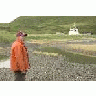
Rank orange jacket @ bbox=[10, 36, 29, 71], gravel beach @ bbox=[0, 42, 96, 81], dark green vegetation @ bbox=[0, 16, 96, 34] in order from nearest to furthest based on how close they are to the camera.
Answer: orange jacket @ bbox=[10, 36, 29, 71] → gravel beach @ bbox=[0, 42, 96, 81] → dark green vegetation @ bbox=[0, 16, 96, 34]

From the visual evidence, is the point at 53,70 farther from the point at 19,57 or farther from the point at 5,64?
the point at 5,64

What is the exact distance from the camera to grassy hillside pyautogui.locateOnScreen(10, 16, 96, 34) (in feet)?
13.5

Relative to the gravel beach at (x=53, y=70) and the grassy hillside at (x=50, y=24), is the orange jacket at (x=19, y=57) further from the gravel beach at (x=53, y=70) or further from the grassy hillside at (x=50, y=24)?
the grassy hillside at (x=50, y=24)

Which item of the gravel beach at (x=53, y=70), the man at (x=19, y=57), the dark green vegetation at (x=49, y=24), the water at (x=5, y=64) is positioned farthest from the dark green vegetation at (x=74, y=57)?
the water at (x=5, y=64)

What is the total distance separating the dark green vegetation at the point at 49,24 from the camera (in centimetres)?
412

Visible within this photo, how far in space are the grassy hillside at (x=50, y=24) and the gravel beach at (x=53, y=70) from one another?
0.46 metres

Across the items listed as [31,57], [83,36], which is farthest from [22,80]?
[83,36]

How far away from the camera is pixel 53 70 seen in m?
3.94

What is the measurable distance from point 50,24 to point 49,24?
26 millimetres

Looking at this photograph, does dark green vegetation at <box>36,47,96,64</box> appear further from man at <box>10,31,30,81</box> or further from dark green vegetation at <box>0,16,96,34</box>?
man at <box>10,31,30,81</box>

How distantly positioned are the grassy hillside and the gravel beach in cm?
46

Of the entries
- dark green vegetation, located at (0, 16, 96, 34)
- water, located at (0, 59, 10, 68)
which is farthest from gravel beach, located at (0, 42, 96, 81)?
dark green vegetation, located at (0, 16, 96, 34)
